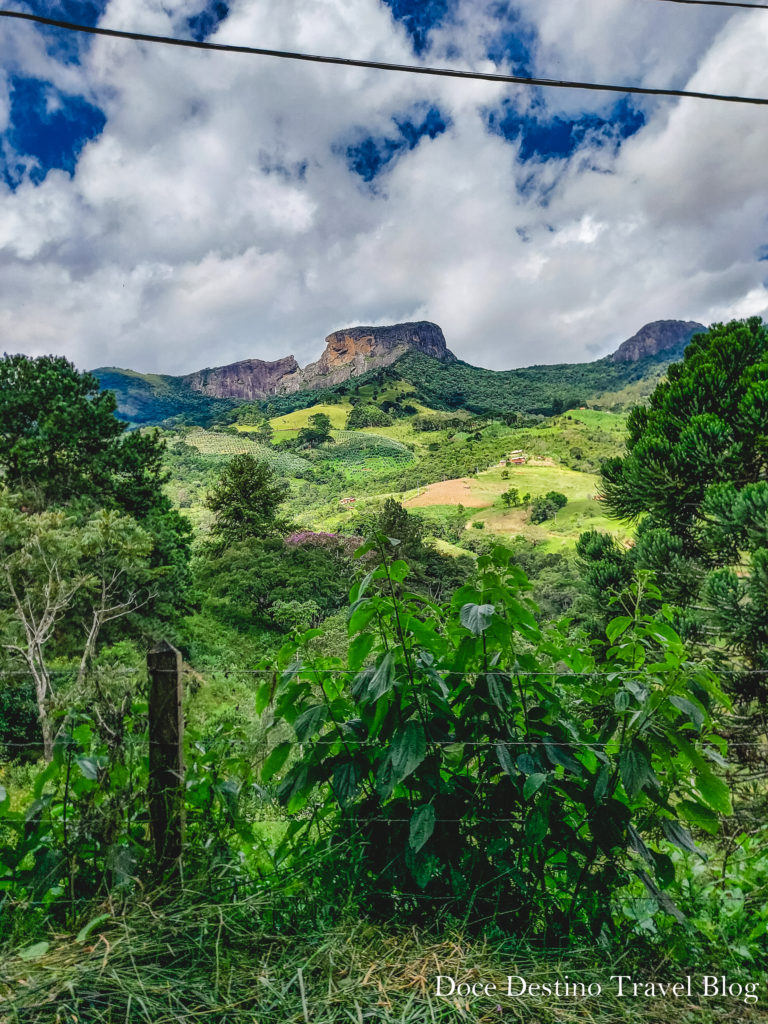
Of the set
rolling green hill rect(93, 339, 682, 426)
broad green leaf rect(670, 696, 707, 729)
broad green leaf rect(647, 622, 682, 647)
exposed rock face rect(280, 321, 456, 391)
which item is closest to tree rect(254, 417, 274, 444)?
rolling green hill rect(93, 339, 682, 426)

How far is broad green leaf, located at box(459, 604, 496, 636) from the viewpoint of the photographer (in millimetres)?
1621

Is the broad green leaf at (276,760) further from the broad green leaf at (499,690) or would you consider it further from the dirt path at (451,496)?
the dirt path at (451,496)

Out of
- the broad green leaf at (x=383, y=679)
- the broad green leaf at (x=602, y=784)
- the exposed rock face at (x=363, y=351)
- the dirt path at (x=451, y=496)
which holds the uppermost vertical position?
the exposed rock face at (x=363, y=351)

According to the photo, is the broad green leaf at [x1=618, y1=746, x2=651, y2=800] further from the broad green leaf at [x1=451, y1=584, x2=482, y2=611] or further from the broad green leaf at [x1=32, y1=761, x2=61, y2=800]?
the broad green leaf at [x1=32, y1=761, x2=61, y2=800]

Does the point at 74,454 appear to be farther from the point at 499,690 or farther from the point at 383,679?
the point at 499,690

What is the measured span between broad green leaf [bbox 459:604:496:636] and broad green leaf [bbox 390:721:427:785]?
349mm

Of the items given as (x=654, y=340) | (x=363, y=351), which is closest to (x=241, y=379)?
(x=363, y=351)

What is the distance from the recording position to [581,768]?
169 centimetres

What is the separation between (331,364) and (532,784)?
92883 millimetres

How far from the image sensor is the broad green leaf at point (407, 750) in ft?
5.12

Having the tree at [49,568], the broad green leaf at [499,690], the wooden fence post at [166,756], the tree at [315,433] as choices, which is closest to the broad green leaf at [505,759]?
the broad green leaf at [499,690]

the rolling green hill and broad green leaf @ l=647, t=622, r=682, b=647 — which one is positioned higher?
the rolling green hill

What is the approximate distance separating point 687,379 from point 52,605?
13.1 meters

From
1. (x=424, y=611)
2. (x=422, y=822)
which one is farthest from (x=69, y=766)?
(x=424, y=611)
